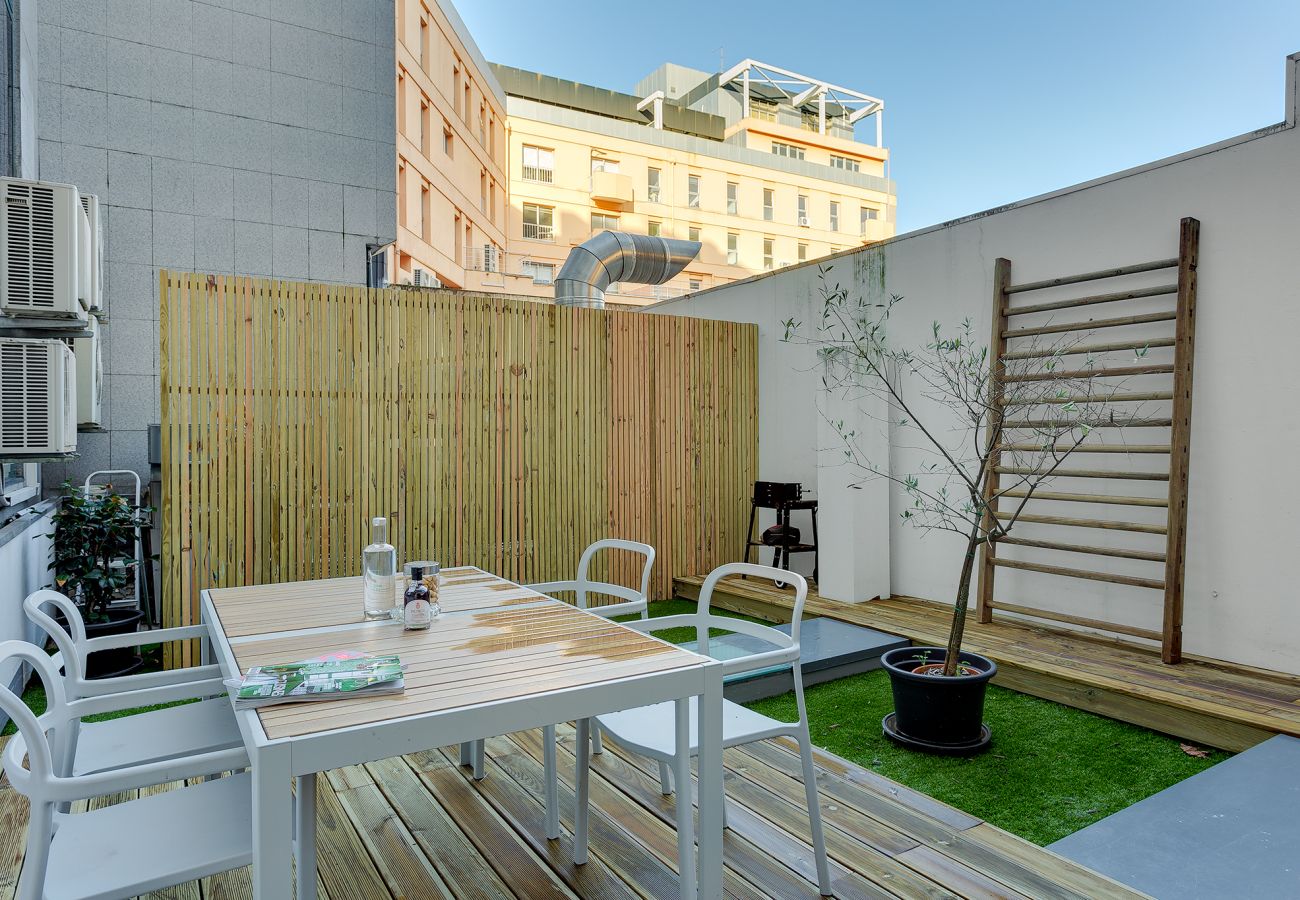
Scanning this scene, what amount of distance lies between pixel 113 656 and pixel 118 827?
10.5ft

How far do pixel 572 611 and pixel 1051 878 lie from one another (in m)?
1.58

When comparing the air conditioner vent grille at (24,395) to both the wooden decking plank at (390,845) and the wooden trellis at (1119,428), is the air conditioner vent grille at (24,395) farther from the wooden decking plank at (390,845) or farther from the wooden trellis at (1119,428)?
the wooden trellis at (1119,428)

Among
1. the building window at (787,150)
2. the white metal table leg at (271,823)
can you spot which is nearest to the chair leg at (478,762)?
the white metal table leg at (271,823)

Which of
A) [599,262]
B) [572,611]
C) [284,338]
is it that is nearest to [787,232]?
[599,262]

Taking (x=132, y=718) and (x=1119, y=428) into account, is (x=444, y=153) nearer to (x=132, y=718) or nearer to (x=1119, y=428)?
(x=1119, y=428)

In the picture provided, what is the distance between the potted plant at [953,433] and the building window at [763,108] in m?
23.8

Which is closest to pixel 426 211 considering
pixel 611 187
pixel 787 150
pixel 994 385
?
pixel 611 187

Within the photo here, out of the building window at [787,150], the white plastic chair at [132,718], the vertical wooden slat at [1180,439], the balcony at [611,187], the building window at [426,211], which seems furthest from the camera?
the building window at [787,150]

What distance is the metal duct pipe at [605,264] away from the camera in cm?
756

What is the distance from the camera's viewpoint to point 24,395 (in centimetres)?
347

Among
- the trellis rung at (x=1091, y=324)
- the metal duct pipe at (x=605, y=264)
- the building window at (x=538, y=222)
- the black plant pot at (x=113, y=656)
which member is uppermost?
the building window at (x=538, y=222)

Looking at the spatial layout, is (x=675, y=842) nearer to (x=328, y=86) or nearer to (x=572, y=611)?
(x=572, y=611)

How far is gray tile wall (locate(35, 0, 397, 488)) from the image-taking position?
607cm

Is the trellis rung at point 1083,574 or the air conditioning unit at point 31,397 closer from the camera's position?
the air conditioning unit at point 31,397
